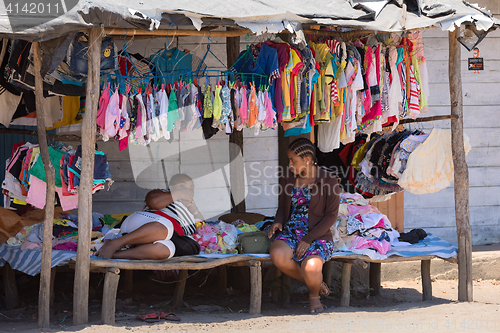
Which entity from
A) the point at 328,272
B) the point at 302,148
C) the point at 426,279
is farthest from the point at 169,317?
the point at 426,279

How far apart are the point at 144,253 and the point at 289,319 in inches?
54.4

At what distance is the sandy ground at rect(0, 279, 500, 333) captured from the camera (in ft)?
14.2

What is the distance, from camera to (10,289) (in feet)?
17.4

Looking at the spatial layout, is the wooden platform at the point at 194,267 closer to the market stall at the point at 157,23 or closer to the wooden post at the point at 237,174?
the market stall at the point at 157,23

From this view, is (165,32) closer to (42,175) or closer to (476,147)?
(42,175)

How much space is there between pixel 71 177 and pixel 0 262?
131 centimetres

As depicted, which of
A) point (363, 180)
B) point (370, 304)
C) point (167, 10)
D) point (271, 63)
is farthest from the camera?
point (363, 180)

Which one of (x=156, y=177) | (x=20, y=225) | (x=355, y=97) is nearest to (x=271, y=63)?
(x=355, y=97)

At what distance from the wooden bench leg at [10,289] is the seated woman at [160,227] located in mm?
1234

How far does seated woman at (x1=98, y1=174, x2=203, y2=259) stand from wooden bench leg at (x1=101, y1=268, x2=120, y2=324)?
0.21 meters

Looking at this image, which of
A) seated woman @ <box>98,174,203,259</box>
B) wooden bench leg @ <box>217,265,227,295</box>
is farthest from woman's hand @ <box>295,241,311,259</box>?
wooden bench leg @ <box>217,265,227,295</box>

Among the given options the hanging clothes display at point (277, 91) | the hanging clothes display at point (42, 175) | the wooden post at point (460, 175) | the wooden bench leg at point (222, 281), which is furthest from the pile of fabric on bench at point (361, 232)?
the hanging clothes display at point (42, 175)

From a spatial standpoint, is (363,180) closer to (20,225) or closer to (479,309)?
(479,309)

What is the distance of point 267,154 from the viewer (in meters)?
7.09
